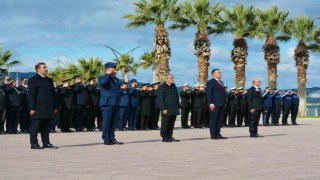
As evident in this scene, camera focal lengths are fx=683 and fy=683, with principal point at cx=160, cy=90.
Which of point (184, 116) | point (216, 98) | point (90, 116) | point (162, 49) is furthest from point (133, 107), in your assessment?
point (162, 49)

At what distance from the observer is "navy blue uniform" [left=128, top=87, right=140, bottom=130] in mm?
24875

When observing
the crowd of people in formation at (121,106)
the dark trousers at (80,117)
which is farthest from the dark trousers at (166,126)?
the dark trousers at (80,117)

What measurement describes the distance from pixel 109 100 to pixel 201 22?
32864mm

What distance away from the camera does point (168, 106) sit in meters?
16.7

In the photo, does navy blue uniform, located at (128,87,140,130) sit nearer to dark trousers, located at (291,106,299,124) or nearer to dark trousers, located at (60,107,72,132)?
dark trousers, located at (60,107,72,132)

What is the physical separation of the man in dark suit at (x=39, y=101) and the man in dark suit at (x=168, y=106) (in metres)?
3.42

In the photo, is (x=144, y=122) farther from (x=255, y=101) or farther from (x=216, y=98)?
(x=216, y=98)

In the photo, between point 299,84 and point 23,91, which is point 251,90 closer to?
point 23,91

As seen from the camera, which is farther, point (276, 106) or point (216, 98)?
point (276, 106)

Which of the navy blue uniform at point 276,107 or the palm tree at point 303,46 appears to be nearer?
the navy blue uniform at point 276,107

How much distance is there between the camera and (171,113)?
16.7 meters

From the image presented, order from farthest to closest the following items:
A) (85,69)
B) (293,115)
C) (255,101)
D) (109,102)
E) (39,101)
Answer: (85,69)
(293,115)
(255,101)
(109,102)
(39,101)

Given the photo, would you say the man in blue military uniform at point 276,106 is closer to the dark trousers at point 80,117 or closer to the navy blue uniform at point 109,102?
the dark trousers at point 80,117

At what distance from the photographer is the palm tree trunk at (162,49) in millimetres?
46938
